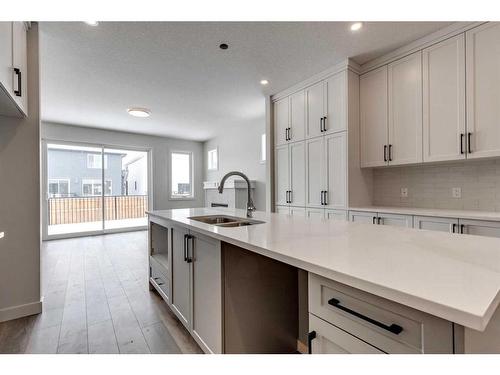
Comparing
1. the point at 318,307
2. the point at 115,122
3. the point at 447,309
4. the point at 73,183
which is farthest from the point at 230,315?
the point at 73,183

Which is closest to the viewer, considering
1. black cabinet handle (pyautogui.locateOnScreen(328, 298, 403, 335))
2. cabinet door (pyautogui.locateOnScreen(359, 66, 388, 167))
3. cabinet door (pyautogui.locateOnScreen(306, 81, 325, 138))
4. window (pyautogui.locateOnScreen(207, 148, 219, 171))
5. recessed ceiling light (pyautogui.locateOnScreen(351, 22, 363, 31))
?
black cabinet handle (pyautogui.locateOnScreen(328, 298, 403, 335))

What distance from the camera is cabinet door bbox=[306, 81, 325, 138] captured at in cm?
327

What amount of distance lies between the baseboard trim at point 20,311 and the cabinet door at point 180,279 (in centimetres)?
127

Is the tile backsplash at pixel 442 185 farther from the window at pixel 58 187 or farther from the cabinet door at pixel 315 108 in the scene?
the window at pixel 58 187

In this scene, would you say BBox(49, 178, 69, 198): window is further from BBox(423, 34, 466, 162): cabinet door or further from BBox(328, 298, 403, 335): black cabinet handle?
BBox(423, 34, 466, 162): cabinet door

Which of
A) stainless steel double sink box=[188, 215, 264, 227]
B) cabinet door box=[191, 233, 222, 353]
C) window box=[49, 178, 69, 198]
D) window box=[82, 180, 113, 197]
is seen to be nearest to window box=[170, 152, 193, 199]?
window box=[82, 180, 113, 197]

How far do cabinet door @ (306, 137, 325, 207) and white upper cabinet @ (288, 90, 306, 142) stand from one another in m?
0.22

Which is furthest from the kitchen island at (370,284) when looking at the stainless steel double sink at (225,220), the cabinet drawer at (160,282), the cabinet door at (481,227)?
the cabinet door at (481,227)

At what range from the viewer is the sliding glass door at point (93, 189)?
540 cm

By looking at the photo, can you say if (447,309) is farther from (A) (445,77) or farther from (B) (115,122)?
(B) (115,122)

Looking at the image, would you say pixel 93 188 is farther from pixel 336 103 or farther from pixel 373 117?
pixel 373 117

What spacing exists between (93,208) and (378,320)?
655cm

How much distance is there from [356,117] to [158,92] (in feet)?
9.39

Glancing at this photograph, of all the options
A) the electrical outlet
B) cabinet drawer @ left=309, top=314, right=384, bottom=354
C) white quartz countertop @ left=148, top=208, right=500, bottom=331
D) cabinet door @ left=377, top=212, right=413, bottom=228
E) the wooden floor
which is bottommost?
the wooden floor
